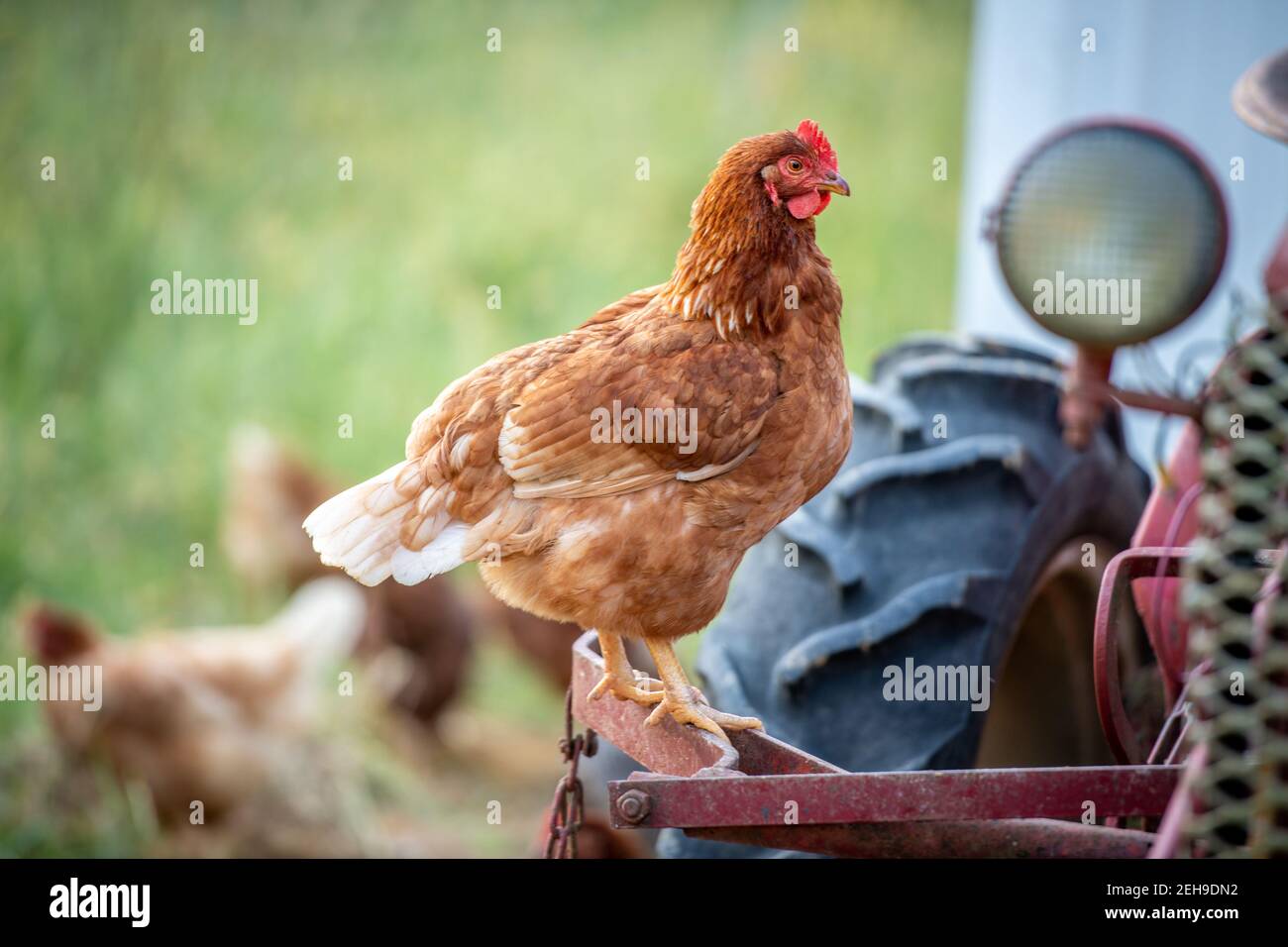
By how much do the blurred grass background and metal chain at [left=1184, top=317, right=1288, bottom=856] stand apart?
2898 millimetres

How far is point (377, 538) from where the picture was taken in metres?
1.59

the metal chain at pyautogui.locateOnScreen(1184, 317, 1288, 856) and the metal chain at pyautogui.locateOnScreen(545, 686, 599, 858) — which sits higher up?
the metal chain at pyautogui.locateOnScreen(1184, 317, 1288, 856)

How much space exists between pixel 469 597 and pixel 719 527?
94.3 inches

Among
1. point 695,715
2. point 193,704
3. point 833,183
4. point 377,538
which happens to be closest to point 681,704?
point 695,715

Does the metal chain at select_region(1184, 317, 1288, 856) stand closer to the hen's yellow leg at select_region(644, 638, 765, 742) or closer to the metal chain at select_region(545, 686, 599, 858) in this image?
the hen's yellow leg at select_region(644, 638, 765, 742)

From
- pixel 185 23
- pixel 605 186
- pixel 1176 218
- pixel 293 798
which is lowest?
pixel 293 798

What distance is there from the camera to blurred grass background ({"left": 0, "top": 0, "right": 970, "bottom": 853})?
4012mm

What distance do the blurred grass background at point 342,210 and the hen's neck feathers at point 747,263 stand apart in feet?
8.20

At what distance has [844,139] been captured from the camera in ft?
17.0

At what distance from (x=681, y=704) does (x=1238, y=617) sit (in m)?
0.72
